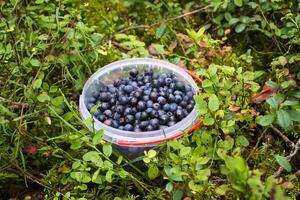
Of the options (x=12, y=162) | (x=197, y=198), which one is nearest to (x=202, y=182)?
(x=197, y=198)

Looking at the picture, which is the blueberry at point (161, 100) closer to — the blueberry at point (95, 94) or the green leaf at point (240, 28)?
the blueberry at point (95, 94)

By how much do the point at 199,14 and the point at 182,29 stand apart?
151mm

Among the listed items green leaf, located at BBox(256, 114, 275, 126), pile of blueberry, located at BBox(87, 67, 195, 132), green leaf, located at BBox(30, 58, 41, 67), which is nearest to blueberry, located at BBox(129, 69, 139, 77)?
pile of blueberry, located at BBox(87, 67, 195, 132)

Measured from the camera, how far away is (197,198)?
196cm

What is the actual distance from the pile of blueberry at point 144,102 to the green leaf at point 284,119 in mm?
426

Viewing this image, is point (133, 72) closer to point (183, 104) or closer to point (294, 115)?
point (183, 104)

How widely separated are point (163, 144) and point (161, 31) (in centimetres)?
87

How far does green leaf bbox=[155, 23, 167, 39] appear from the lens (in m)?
2.74

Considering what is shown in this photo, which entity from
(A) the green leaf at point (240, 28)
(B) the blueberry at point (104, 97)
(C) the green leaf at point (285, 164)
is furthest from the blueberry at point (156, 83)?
(C) the green leaf at point (285, 164)

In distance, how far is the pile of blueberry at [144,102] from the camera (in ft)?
7.32

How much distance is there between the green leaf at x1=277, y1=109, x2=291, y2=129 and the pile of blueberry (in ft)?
1.40

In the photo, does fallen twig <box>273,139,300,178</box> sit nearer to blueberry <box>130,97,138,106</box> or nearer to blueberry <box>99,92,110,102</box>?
blueberry <box>130,97,138,106</box>

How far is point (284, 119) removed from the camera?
196cm

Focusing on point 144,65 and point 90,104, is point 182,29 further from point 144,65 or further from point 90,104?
point 90,104
